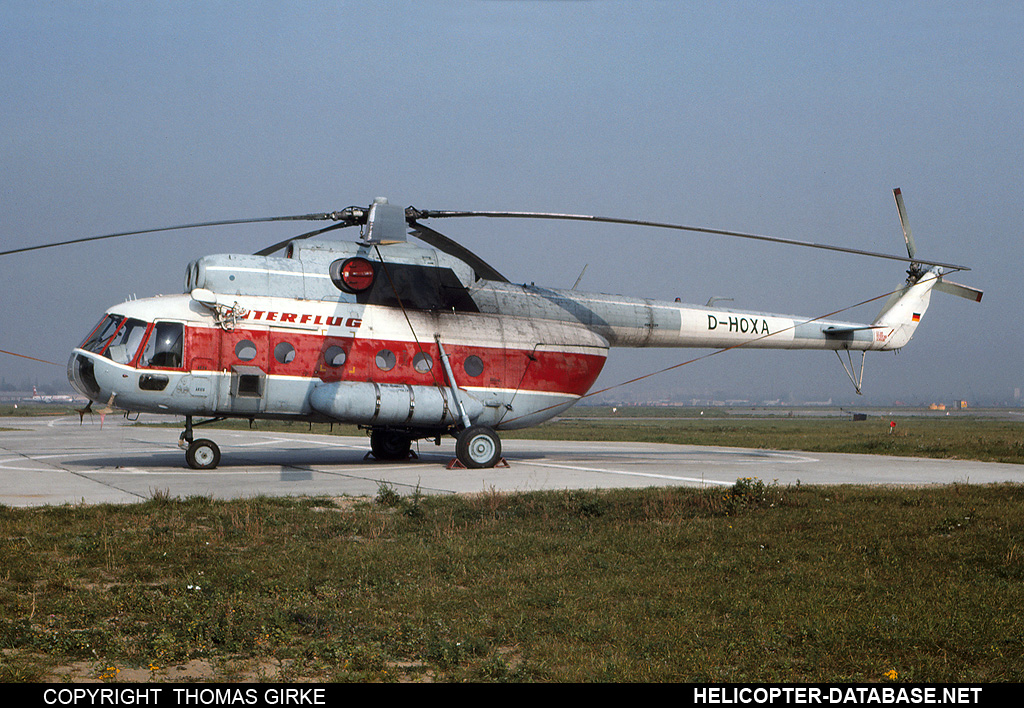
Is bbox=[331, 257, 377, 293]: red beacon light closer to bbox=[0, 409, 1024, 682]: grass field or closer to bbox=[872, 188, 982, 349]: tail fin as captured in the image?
bbox=[0, 409, 1024, 682]: grass field

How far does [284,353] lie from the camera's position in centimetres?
1825

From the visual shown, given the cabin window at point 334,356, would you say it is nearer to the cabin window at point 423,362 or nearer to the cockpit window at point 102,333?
the cabin window at point 423,362

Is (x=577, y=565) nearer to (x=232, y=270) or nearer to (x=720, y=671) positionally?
(x=720, y=671)

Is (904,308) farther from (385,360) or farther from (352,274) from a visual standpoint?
(352,274)

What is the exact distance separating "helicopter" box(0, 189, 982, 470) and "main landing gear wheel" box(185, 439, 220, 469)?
31mm

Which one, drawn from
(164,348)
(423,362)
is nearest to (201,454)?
(164,348)

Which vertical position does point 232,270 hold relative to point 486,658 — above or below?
above

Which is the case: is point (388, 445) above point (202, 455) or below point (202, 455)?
above

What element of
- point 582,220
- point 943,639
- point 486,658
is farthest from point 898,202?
point 486,658

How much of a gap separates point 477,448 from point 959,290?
1607 cm

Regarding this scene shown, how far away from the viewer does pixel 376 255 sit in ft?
62.8

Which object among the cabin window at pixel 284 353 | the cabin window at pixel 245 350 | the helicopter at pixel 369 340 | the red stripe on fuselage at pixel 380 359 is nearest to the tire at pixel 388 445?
the helicopter at pixel 369 340
